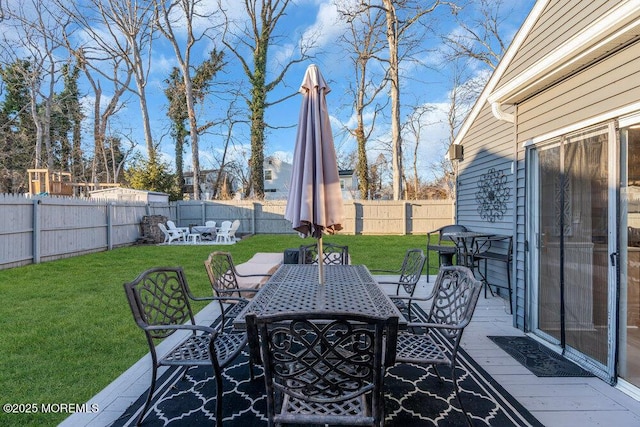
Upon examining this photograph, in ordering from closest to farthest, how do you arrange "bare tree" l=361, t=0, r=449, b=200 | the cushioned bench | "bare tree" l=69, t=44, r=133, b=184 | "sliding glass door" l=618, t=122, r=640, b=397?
"sliding glass door" l=618, t=122, r=640, b=397 < the cushioned bench < "bare tree" l=361, t=0, r=449, b=200 < "bare tree" l=69, t=44, r=133, b=184

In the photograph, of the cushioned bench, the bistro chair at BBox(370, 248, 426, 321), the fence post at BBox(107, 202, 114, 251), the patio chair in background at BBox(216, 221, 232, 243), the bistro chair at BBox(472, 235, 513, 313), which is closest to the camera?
the bistro chair at BBox(370, 248, 426, 321)

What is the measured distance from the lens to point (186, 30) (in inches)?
673

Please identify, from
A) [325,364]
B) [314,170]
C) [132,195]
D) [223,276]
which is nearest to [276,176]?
[132,195]

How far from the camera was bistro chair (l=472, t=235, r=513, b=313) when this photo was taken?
4707 millimetres

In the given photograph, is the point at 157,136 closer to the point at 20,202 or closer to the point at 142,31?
the point at 142,31

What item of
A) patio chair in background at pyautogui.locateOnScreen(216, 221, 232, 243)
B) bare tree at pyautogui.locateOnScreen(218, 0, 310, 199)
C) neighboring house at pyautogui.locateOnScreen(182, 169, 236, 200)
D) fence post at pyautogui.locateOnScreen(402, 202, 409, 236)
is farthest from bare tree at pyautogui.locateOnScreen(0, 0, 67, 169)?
fence post at pyautogui.locateOnScreen(402, 202, 409, 236)

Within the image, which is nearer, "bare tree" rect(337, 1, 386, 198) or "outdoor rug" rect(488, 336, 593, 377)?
"outdoor rug" rect(488, 336, 593, 377)

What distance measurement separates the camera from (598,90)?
267 centimetres

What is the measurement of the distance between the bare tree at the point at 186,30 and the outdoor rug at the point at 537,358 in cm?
1532

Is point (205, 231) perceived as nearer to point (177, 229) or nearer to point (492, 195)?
point (177, 229)

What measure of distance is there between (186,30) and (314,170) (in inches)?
716

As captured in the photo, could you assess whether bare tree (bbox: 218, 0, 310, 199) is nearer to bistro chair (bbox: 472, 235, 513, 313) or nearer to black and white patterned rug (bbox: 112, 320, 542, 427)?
bistro chair (bbox: 472, 235, 513, 313)

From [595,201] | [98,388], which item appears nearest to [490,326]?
[595,201]

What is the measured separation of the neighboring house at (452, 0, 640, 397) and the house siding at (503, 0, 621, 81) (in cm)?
1
